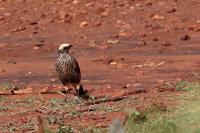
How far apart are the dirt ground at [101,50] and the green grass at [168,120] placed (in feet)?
2.44

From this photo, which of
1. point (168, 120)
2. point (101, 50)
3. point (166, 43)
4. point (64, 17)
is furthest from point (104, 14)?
point (168, 120)

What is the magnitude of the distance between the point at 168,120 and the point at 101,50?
376 inches

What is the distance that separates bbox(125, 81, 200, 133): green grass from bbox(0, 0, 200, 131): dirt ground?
0.74 metres

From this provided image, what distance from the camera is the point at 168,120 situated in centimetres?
722

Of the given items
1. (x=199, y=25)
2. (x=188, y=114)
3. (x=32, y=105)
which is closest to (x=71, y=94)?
(x=32, y=105)

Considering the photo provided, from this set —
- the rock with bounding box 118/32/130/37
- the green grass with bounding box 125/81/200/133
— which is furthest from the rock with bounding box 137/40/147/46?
the green grass with bounding box 125/81/200/133

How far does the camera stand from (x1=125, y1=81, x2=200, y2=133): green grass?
22.2ft

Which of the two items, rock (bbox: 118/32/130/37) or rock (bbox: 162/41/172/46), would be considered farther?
rock (bbox: 118/32/130/37)

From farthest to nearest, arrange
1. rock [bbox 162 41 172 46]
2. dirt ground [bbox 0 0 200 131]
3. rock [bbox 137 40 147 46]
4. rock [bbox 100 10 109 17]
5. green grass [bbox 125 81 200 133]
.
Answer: rock [bbox 100 10 109 17], rock [bbox 137 40 147 46], rock [bbox 162 41 172 46], dirt ground [bbox 0 0 200 131], green grass [bbox 125 81 200 133]

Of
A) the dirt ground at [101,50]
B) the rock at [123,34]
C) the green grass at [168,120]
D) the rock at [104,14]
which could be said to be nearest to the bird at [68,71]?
the dirt ground at [101,50]

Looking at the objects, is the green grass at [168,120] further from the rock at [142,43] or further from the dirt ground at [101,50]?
the rock at [142,43]

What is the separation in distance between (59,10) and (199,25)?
3701 mm

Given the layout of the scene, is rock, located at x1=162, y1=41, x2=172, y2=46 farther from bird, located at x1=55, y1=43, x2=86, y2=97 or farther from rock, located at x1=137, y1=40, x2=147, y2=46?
bird, located at x1=55, y1=43, x2=86, y2=97

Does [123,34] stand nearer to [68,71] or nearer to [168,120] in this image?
[68,71]
